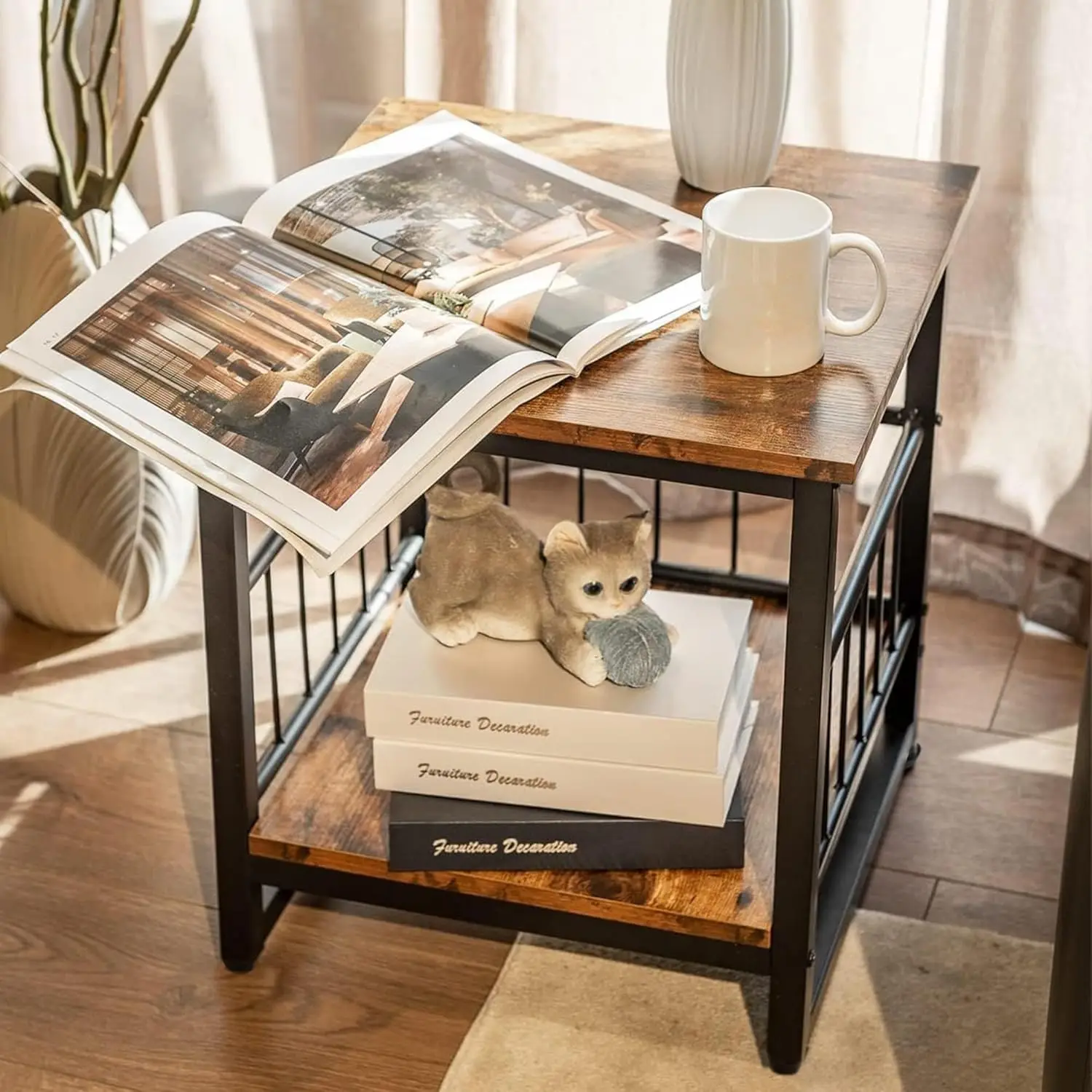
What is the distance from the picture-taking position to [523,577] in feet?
4.13

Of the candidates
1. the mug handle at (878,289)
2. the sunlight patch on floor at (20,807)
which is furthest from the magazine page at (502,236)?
the sunlight patch on floor at (20,807)

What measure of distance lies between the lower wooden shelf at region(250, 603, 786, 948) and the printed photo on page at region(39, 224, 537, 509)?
1.05 ft

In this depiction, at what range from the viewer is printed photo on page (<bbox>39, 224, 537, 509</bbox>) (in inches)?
41.7

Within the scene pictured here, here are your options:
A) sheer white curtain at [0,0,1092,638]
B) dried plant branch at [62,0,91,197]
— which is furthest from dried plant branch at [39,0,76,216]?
sheer white curtain at [0,0,1092,638]

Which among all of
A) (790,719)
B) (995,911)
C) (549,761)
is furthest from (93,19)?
(995,911)

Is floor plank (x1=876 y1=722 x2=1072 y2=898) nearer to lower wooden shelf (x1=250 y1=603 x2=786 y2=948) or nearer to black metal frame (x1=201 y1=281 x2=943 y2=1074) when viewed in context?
black metal frame (x1=201 y1=281 x2=943 y2=1074)

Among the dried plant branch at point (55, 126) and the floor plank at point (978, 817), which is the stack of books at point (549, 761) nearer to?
the floor plank at point (978, 817)

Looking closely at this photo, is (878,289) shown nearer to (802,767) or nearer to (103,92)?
(802,767)

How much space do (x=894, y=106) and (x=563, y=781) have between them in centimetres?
81

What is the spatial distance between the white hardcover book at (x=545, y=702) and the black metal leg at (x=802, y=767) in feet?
0.24

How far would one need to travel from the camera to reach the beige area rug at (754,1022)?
1260 mm

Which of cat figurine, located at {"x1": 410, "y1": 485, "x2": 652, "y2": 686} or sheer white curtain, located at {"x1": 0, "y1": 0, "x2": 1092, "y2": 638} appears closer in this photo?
cat figurine, located at {"x1": 410, "y1": 485, "x2": 652, "y2": 686}

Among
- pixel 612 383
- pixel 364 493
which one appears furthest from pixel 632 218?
pixel 364 493

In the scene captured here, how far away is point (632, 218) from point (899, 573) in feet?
1.38
